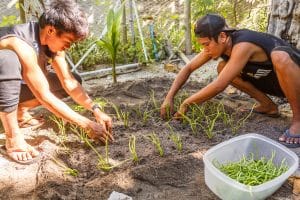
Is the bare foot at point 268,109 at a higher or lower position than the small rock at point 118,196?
lower

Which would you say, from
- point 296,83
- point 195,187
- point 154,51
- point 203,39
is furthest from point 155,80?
point 195,187

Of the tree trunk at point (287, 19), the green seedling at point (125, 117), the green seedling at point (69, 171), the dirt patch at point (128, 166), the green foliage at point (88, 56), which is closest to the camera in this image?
the dirt patch at point (128, 166)

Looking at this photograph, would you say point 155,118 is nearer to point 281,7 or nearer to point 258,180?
point 258,180

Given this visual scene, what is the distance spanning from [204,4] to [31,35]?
3281 mm

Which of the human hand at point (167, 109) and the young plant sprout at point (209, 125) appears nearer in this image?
the young plant sprout at point (209, 125)

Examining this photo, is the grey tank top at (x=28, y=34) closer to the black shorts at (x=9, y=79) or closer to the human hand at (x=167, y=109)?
the black shorts at (x=9, y=79)

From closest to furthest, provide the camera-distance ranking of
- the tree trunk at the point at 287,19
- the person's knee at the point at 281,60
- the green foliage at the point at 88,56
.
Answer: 1. the person's knee at the point at 281,60
2. the tree trunk at the point at 287,19
3. the green foliage at the point at 88,56

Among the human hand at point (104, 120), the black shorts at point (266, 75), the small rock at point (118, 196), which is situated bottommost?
the small rock at point (118, 196)

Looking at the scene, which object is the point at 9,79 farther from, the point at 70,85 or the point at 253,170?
the point at 253,170

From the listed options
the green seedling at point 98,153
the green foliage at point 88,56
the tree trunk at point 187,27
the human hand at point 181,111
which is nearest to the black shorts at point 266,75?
the human hand at point 181,111

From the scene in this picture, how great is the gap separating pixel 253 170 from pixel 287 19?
1.74 m

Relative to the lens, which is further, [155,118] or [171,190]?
[155,118]

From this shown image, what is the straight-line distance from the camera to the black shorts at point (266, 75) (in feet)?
8.42

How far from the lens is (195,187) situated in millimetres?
2086
